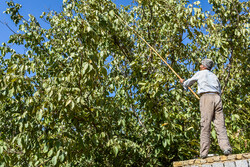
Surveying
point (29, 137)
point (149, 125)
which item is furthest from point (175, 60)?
point (29, 137)

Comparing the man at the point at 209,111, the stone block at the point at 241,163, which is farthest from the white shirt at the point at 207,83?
the stone block at the point at 241,163

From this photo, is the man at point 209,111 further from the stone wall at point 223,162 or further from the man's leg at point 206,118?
the stone wall at point 223,162

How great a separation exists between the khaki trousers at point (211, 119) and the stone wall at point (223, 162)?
0.23 metres

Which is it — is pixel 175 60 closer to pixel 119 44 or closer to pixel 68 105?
pixel 119 44

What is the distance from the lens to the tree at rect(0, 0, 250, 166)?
4371 mm

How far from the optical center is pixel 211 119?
14.4ft

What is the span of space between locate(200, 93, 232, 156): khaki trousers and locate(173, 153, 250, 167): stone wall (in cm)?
23

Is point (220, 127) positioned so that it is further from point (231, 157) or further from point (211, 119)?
point (231, 157)

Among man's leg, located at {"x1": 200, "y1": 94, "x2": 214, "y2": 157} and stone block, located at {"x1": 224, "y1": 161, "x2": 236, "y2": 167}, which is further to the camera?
man's leg, located at {"x1": 200, "y1": 94, "x2": 214, "y2": 157}

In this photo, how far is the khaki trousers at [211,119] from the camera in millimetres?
4266

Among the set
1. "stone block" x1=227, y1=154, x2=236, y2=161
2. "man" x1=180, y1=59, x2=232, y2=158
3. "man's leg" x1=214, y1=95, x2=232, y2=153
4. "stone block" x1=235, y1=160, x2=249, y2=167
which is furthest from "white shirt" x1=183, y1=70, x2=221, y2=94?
"stone block" x1=235, y1=160, x2=249, y2=167

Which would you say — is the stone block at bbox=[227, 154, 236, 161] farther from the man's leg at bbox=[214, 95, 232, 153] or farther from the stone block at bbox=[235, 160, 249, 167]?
the man's leg at bbox=[214, 95, 232, 153]

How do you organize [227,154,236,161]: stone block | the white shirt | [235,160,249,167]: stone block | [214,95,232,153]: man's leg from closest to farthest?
1. [235,160,249,167]: stone block
2. [227,154,236,161]: stone block
3. [214,95,232,153]: man's leg
4. the white shirt

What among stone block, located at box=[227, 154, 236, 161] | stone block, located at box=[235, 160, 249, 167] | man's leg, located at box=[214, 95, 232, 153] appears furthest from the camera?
man's leg, located at box=[214, 95, 232, 153]
